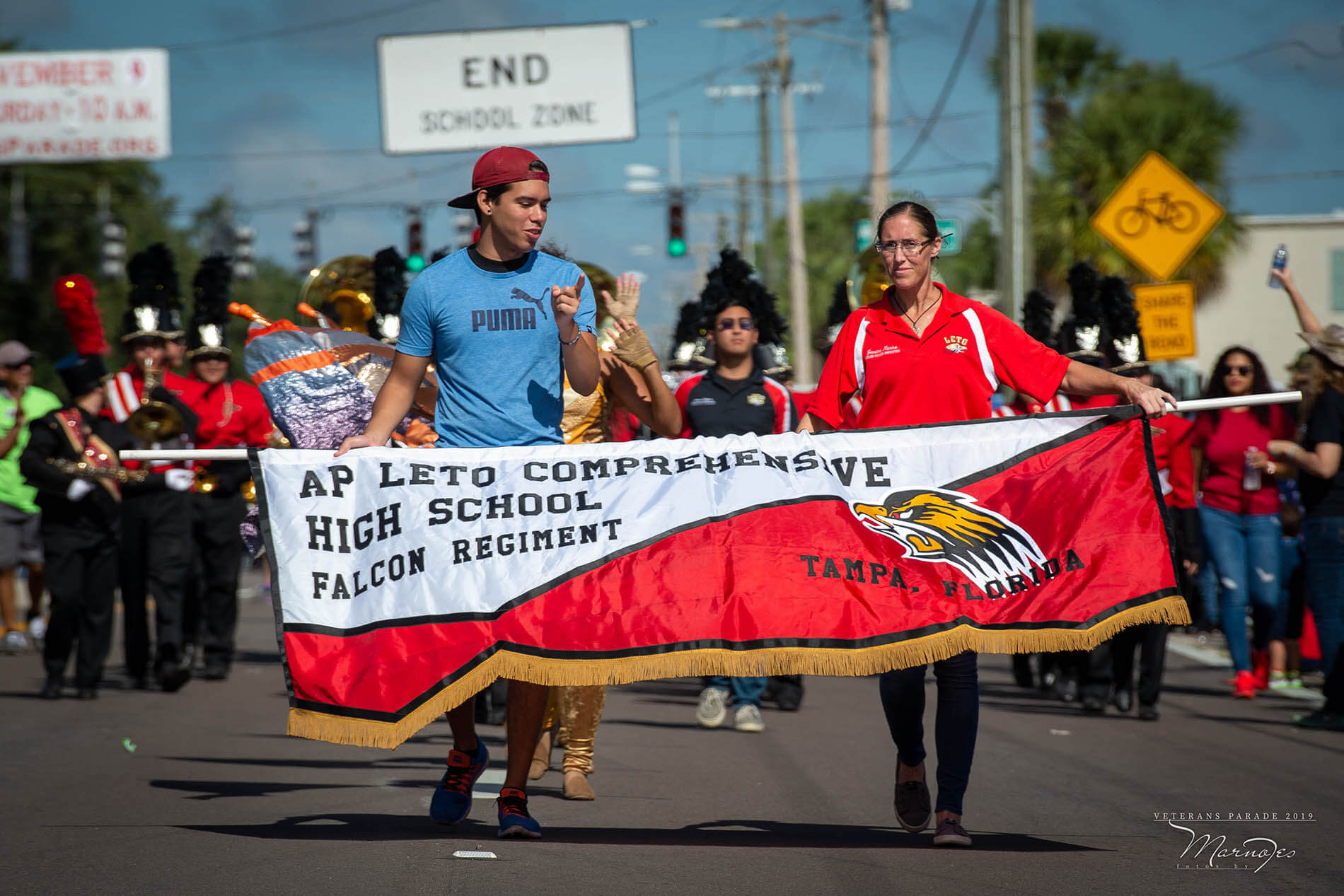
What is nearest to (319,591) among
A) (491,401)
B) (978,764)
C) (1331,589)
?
(491,401)

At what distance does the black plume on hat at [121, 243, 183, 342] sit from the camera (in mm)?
12062

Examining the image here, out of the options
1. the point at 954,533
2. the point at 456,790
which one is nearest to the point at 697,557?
the point at 954,533

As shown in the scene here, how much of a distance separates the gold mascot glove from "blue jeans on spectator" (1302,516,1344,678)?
5.00 m

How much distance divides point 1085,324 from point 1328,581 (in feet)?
8.22

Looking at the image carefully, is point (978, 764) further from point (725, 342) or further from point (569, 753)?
point (725, 342)

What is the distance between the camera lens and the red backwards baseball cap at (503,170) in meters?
6.09

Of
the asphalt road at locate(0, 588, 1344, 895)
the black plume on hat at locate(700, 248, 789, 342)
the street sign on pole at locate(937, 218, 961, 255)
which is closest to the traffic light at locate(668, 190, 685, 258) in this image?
the black plume on hat at locate(700, 248, 789, 342)

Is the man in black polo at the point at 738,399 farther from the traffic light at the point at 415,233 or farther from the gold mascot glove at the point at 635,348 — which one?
the traffic light at the point at 415,233

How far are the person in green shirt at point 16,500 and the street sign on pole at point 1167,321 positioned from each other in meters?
9.49

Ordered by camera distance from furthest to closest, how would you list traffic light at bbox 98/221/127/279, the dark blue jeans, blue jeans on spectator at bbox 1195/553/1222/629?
traffic light at bbox 98/221/127/279 → blue jeans on spectator at bbox 1195/553/1222/629 → the dark blue jeans

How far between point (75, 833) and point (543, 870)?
1937mm

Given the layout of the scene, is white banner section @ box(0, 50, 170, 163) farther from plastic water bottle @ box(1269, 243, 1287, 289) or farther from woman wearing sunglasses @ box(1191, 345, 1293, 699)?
plastic water bottle @ box(1269, 243, 1287, 289)

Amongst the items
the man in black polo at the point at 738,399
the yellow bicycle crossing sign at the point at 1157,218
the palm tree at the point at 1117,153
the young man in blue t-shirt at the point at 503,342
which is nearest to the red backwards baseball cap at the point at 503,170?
the young man in blue t-shirt at the point at 503,342

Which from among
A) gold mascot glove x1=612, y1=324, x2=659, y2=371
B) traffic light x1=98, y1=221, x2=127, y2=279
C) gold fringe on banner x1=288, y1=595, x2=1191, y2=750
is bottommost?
gold fringe on banner x1=288, y1=595, x2=1191, y2=750
